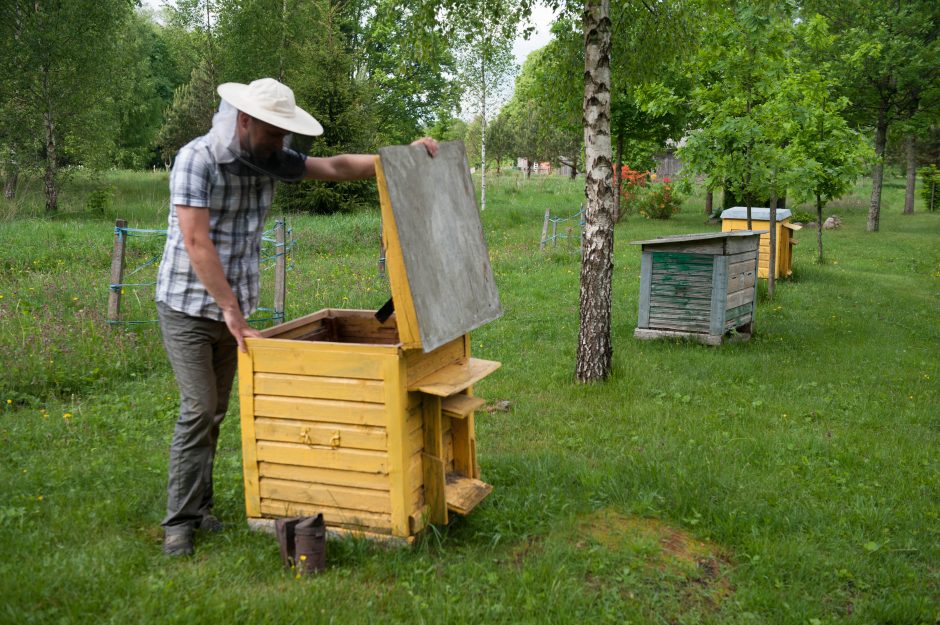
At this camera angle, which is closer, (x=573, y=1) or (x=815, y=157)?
(x=573, y=1)

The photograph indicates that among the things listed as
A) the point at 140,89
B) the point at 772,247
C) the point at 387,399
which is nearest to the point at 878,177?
the point at 772,247

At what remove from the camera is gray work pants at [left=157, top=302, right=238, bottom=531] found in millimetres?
3893

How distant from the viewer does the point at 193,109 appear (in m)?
37.8

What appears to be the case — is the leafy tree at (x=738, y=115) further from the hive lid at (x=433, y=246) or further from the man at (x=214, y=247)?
the man at (x=214, y=247)

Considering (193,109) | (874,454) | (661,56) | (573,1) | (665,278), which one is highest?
(193,109)

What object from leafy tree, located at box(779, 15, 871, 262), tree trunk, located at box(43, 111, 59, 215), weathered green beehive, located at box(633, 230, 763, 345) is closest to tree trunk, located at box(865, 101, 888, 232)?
leafy tree, located at box(779, 15, 871, 262)

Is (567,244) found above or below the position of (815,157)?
below

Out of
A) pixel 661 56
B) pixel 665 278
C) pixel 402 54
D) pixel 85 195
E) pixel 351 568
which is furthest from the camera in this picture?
pixel 85 195

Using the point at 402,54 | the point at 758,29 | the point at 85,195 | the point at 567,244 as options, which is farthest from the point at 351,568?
the point at 85,195

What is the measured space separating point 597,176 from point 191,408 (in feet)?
15.3

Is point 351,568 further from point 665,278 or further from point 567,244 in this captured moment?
point 567,244

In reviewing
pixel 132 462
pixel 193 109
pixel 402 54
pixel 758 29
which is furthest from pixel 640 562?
pixel 193 109

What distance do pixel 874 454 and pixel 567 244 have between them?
13.9m

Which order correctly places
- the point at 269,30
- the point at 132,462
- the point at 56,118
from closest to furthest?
the point at 132,462, the point at 56,118, the point at 269,30
